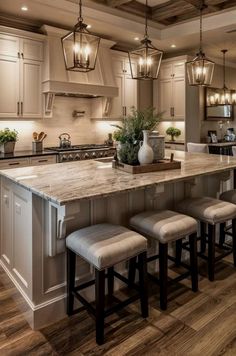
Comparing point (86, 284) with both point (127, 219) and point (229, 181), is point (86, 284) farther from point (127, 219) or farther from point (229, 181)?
point (229, 181)

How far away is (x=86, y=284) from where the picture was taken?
2279 mm

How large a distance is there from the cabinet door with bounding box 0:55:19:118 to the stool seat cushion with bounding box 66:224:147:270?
3073mm

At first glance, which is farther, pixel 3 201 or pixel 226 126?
pixel 226 126

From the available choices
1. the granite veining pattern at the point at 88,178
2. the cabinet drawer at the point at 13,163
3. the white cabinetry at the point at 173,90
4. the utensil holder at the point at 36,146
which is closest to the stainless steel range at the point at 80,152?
the utensil holder at the point at 36,146

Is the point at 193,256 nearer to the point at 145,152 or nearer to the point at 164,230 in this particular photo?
the point at 164,230

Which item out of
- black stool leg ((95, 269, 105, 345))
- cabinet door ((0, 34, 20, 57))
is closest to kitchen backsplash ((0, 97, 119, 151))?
cabinet door ((0, 34, 20, 57))

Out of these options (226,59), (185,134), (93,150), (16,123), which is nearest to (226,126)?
(226,59)

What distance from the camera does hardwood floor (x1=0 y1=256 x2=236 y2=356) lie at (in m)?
1.94

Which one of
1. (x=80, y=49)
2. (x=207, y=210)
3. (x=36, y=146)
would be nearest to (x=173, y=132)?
(x=36, y=146)

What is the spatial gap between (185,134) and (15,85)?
136 inches

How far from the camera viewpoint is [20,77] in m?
4.65

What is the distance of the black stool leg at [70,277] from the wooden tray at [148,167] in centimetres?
86

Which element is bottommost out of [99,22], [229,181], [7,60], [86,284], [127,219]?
[86,284]

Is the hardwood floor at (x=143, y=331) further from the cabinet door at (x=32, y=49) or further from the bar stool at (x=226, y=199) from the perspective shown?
the cabinet door at (x=32, y=49)
